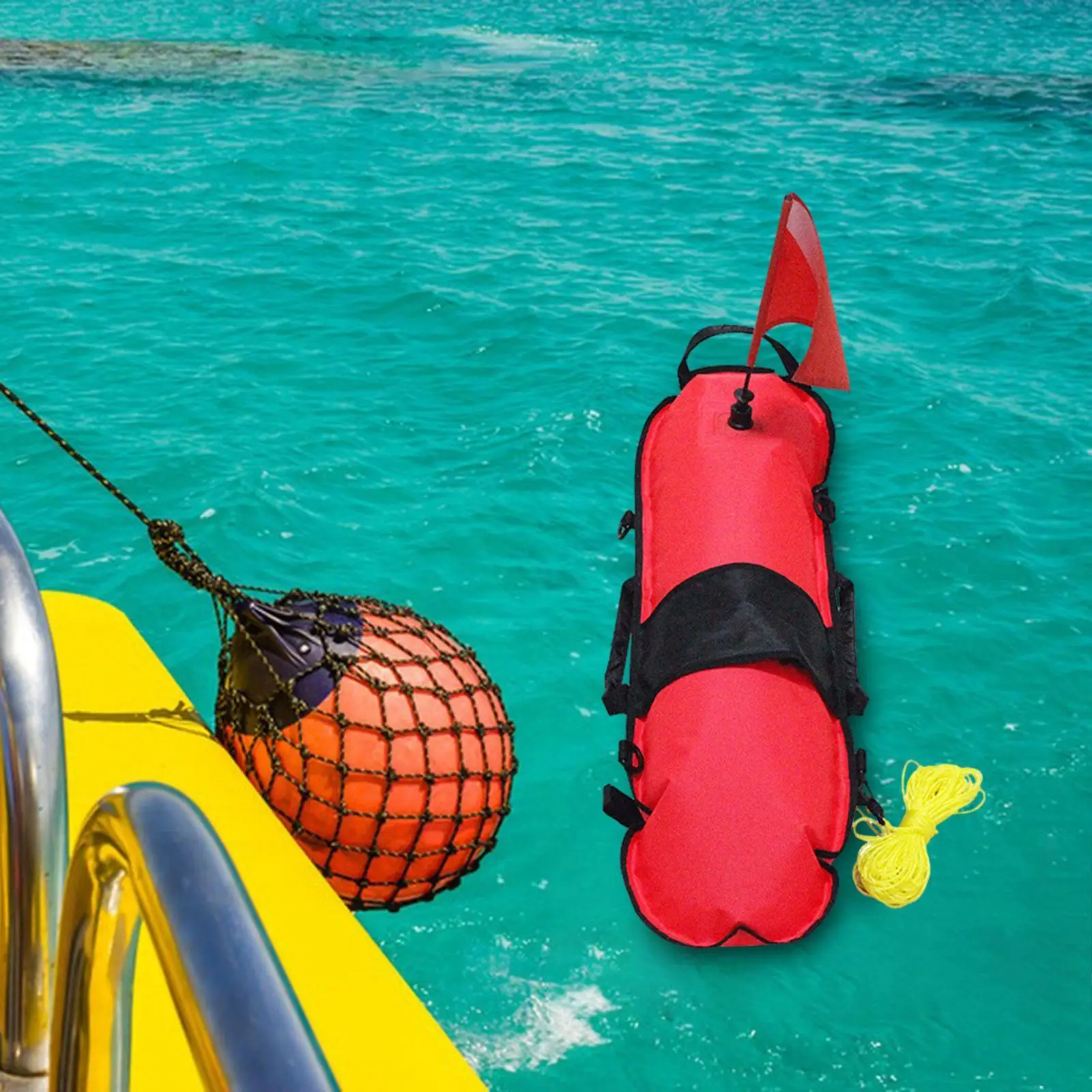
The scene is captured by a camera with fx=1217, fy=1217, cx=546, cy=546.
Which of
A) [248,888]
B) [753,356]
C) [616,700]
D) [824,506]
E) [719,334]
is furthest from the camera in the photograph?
[719,334]

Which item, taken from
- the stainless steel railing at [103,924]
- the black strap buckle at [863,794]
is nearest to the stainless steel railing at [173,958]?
the stainless steel railing at [103,924]

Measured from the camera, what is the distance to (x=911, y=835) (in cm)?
398

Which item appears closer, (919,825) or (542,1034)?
(542,1034)

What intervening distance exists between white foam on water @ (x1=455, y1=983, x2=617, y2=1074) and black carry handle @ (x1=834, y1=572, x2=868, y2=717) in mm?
1372

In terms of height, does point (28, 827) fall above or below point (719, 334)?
above

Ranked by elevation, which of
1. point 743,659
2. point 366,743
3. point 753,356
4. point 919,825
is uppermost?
point 366,743

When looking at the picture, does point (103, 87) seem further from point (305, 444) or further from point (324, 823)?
point (324, 823)

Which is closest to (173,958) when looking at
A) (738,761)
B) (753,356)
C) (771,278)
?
(738,761)

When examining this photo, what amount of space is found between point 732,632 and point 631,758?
0.55 meters

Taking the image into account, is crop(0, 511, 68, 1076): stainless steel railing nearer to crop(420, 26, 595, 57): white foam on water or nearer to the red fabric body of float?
the red fabric body of float

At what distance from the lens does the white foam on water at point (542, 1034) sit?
11.8 feet

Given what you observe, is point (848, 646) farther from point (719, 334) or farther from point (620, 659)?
point (719, 334)

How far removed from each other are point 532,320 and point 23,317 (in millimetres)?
3256

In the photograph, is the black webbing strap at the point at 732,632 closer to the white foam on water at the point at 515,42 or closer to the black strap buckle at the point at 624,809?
the black strap buckle at the point at 624,809
